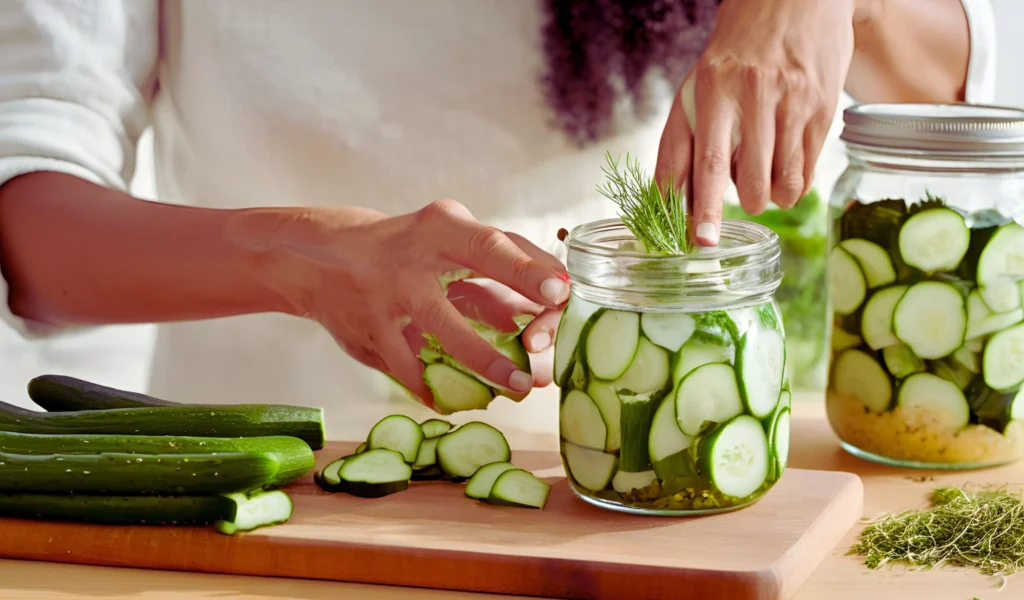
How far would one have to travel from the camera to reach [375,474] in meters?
1.25

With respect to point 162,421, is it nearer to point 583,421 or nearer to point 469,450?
point 469,450

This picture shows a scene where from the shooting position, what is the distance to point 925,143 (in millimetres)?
1261

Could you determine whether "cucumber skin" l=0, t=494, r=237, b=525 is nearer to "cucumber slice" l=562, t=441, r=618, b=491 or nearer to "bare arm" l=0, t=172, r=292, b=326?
"cucumber slice" l=562, t=441, r=618, b=491

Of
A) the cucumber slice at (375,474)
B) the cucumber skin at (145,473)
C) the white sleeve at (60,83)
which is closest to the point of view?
the cucumber skin at (145,473)

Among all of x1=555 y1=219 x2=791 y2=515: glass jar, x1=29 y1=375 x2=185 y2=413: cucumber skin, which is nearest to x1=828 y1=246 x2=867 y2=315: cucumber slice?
x1=555 y1=219 x2=791 y2=515: glass jar

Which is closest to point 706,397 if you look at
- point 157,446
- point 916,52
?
point 157,446

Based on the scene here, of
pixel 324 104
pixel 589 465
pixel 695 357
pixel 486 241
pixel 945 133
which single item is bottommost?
pixel 589 465

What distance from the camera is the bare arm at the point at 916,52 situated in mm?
1719

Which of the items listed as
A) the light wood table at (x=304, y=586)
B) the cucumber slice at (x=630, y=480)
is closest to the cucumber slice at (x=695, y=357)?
the cucumber slice at (x=630, y=480)

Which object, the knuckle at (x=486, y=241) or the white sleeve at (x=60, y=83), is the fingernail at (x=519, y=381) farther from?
the white sleeve at (x=60, y=83)

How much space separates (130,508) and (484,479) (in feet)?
1.16

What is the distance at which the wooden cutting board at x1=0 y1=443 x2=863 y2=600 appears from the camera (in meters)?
1.03

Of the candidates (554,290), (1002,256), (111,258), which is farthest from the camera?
(111,258)

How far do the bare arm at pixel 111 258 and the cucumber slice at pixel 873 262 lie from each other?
73cm
